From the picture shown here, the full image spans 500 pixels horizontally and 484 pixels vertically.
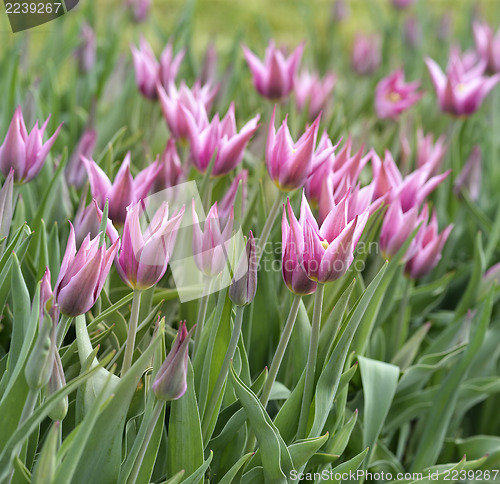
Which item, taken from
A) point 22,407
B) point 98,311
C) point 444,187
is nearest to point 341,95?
point 444,187

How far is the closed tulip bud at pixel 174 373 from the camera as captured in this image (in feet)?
2.15

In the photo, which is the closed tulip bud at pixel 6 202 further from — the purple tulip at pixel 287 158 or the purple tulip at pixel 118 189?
the purple tulip at pixel 287 158

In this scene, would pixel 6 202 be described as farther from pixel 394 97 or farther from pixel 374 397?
pixel 394 97

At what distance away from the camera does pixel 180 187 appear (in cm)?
109

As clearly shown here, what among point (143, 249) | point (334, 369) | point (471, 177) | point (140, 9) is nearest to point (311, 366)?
point (334, 369)

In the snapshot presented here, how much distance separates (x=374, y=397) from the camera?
38.6 inches

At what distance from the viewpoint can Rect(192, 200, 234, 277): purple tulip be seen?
0.79 m

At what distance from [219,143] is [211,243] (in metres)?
0.29

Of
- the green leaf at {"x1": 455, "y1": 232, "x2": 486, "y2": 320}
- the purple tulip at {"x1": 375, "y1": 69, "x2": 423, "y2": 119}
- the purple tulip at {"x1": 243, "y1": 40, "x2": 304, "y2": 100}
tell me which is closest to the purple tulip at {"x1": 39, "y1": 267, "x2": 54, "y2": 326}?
the green leaf at {"x1": 455, "y1": 232, "x2": 486, "y2": 320}

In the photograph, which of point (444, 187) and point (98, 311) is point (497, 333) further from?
point (98, 311)

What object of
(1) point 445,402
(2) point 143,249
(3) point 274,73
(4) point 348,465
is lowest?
(1) point 445,402

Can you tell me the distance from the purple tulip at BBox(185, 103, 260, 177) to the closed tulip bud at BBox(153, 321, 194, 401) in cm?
43

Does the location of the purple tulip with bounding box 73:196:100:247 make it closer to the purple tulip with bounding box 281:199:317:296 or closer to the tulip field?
the tulip field

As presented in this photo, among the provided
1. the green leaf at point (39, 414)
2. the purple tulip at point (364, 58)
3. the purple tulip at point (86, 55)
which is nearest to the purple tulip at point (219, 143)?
the green leaf at point (39, 414)
